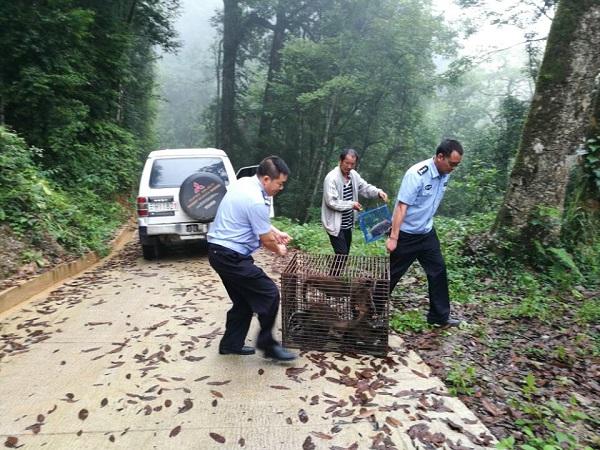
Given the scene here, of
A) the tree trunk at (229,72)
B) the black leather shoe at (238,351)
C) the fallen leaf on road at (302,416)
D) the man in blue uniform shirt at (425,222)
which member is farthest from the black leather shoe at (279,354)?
the tree trunk at (229,72)

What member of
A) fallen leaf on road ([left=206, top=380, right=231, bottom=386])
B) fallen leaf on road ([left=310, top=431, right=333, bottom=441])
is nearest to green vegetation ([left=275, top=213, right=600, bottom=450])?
fallen leaf on road ([left=310, top=431, right=333, bottom=441])

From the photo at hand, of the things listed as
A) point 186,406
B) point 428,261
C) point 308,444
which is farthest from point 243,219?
point 428,261

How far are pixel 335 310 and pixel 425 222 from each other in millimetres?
1203

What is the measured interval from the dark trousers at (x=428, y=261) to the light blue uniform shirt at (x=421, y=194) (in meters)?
0.09

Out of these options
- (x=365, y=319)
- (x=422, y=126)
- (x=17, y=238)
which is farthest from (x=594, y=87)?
(x=422, y=126)

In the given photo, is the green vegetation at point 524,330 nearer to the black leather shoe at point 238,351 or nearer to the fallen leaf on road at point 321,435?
the fallen leaf on road at point 321,435

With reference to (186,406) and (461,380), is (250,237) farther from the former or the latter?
(461,380)

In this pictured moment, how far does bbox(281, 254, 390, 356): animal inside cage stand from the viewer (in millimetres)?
3576

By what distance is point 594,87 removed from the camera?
16.9 ft

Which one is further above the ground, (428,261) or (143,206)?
(143,206)

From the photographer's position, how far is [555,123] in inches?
206

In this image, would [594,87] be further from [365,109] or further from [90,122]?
[365,109]

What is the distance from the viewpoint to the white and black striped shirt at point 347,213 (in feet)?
15.6

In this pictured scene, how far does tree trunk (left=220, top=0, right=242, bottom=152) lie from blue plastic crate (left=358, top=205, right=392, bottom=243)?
64.6 feet
